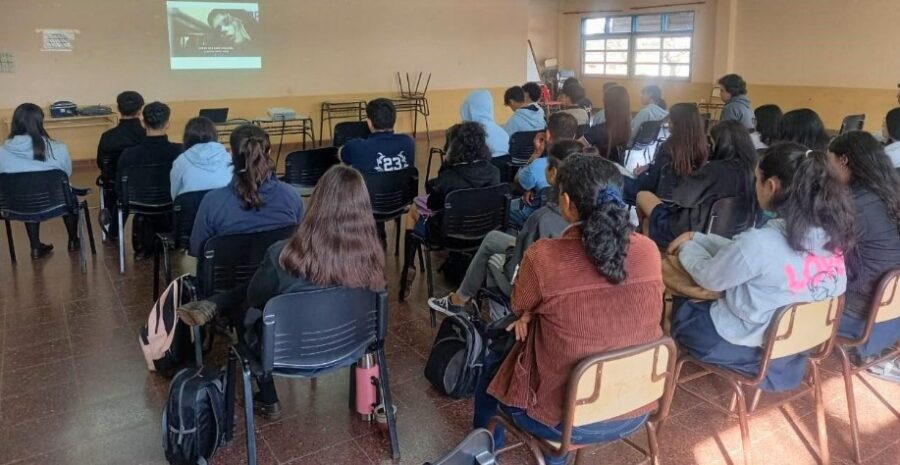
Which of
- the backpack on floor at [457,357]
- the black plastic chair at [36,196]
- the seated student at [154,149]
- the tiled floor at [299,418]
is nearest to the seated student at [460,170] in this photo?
the tiled floor at [299,418]

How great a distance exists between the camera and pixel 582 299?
1.69 meters

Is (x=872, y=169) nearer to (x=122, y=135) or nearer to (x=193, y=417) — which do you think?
(x=193, y=417)

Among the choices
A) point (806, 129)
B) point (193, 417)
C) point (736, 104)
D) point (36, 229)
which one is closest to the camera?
point (193, 417)

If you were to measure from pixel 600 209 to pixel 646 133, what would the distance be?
4326 mm

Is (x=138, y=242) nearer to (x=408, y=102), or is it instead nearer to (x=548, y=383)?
(x=548, y=383)

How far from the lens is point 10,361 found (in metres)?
3.13

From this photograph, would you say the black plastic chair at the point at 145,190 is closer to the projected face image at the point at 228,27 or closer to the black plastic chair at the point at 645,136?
the black plastic chair at the point at 645,136

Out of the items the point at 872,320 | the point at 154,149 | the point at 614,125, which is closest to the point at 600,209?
the point at 872,320

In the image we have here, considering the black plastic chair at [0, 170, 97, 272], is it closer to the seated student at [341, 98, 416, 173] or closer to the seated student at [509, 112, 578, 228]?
the seated student at [341, 98, 416, 173]

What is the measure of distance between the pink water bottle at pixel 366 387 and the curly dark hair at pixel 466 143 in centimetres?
142

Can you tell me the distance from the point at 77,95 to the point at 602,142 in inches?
262

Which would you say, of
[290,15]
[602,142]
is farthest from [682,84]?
[602,142]

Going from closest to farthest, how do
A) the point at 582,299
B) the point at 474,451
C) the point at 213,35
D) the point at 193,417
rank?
the point at 474,451, the point at 582,299, the point at 193,417, the point at 213,35

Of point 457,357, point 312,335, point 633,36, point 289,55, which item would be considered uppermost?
point 633,36
